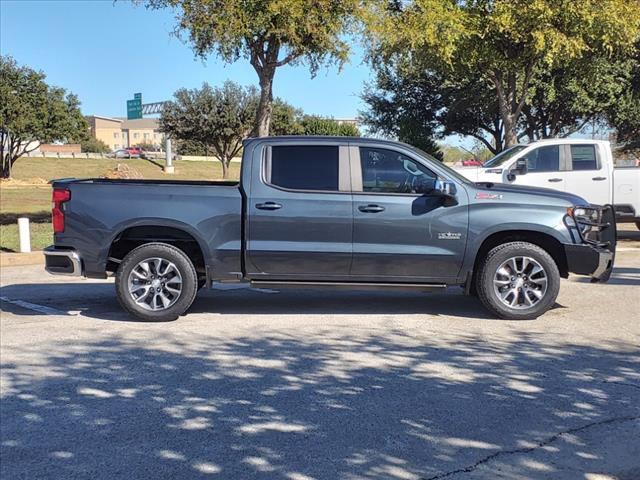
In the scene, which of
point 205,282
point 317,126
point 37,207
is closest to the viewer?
point 205,282

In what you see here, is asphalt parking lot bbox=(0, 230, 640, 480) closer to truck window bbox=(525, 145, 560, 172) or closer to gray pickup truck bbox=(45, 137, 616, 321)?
gray pickup truck bbox=(45, 137, 616, 321)

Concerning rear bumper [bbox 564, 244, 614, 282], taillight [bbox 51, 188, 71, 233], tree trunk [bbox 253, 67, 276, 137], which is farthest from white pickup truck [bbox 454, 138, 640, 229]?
taillight [bbox 51, 188, 71, 233]

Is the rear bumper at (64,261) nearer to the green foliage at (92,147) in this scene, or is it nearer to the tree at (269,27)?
the tree at (269,27)

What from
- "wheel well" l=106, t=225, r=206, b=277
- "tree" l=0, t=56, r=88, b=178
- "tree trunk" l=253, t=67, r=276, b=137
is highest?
"tree" l=0, t=56, r=88, b=178

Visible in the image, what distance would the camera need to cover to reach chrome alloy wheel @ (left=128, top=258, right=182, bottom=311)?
23.2 ft

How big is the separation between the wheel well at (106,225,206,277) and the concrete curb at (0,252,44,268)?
5.12m

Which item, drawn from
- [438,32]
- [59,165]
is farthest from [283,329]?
[59,165]

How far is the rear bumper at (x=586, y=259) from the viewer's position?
695 centimetres

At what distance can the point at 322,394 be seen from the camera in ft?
15.6

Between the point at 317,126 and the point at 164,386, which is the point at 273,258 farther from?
the point at 317,126

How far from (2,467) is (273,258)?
3694 millimetres

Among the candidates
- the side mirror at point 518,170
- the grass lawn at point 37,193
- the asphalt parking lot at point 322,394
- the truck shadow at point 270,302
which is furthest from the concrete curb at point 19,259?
the side mirror at point 518,170

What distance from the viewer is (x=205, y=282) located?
7508 millimetres

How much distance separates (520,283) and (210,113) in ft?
120
